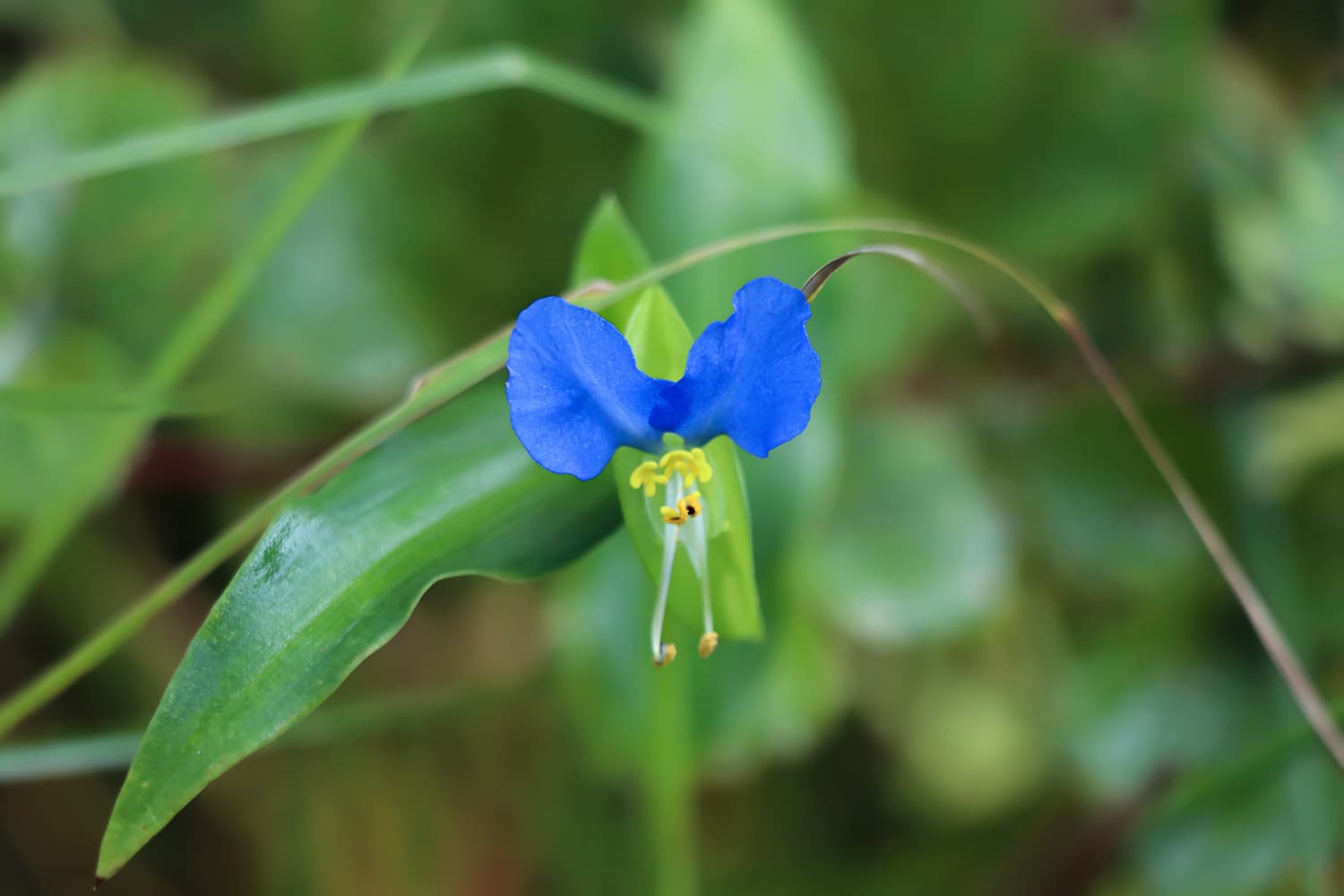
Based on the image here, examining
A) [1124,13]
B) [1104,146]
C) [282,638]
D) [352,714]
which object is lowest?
[282,638]

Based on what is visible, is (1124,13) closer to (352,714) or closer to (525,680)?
(525,680)

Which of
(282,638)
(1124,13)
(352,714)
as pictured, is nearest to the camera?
(282,638)

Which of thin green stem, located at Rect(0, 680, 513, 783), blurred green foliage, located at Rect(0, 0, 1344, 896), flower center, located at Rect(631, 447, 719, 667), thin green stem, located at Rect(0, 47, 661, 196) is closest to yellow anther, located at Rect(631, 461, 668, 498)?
flower center, located at Rect(631, 447, 719, 667)

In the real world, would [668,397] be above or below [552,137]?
below

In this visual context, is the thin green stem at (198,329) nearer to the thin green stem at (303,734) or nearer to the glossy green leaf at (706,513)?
the thin green stem at (303,734)

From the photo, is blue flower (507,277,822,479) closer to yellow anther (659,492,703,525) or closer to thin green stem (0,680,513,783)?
yellow anther (659,492,703,525)

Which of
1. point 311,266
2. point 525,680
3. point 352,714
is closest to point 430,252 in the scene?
point 311,266
